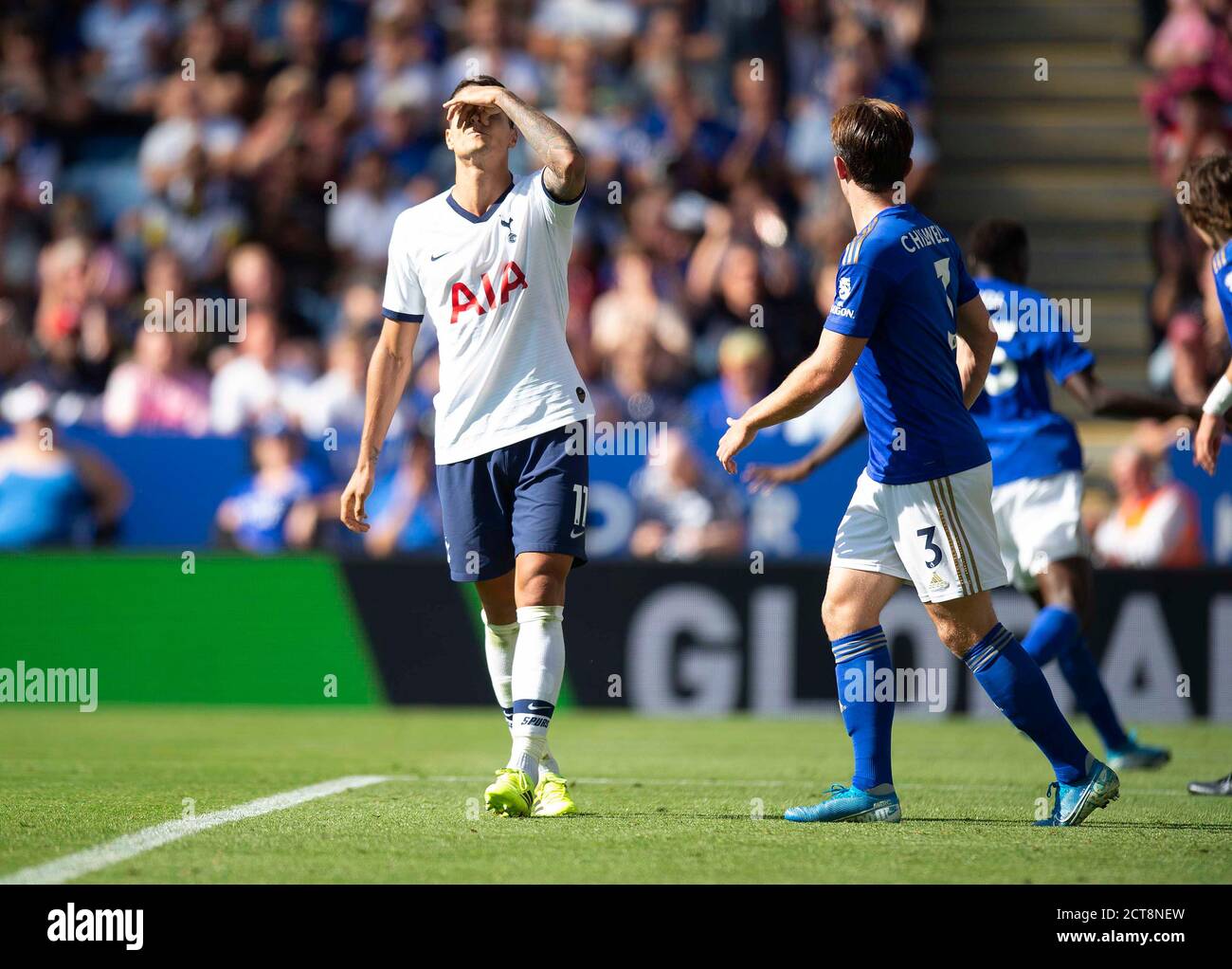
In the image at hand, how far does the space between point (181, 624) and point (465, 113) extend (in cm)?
598

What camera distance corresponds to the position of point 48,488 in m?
11.7

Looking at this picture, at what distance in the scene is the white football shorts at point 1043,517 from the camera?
7.80 metres

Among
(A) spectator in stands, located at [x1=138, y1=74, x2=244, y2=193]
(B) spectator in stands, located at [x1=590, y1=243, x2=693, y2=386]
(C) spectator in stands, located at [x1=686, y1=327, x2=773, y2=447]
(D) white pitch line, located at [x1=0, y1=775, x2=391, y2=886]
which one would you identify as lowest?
(D) white pitch line, located at [x1=0, y1=775, x2=391, y2=886]

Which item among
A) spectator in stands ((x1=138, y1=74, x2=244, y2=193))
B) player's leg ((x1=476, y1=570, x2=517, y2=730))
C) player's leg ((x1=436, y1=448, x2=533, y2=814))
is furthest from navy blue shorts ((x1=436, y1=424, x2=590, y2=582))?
spectator in stands ((x1=138, y1=74, x2=244, y2=193))

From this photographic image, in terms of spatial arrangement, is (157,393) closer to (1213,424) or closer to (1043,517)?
(1043,517)

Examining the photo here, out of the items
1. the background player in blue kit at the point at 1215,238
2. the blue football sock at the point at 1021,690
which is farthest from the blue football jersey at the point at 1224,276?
the blue football sock at the point at 1021,690

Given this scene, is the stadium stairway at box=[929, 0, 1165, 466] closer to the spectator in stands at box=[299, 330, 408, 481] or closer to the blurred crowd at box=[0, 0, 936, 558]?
the blurred crowd at box=[0, 0, 936, 558]

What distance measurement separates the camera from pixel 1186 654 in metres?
10.5

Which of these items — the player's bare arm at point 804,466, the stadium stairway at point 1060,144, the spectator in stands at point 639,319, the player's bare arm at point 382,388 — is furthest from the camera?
Answer: the stadium stairway at point 1060,144

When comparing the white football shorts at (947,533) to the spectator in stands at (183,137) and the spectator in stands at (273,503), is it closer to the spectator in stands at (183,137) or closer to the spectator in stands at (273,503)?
the spectator in stands at (273,503)

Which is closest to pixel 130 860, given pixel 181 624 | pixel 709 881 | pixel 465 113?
pixel 709 881

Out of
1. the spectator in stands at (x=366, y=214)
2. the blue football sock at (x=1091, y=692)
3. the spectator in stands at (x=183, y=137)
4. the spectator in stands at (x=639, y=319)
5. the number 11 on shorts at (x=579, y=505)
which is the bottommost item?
the blue football sock at (x=1091, y=692)

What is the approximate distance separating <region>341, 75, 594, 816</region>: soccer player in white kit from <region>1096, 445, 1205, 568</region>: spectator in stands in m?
6.17

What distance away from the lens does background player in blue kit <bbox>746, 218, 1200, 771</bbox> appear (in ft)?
25.0
